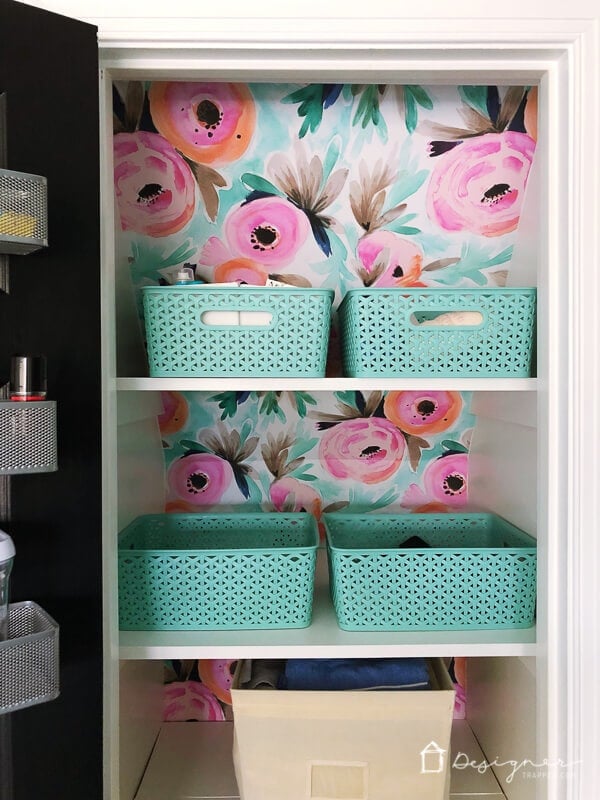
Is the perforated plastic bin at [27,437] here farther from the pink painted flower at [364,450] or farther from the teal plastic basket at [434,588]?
the pink painted flower at [364,450]

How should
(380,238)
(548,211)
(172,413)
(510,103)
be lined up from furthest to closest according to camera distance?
(172,413) → (380,238) → (510,103) → (548,211)

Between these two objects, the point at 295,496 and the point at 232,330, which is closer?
the point at 232,330

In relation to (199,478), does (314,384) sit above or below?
above

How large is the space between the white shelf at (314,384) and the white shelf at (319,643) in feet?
1.48

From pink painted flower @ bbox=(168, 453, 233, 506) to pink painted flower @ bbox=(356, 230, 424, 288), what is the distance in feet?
1.85

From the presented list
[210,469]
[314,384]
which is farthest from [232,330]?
[210,469]

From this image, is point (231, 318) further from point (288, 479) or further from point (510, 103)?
point (510, 103)

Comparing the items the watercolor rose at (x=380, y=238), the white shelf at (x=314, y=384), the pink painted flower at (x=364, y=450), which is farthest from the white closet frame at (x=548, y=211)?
the pink painted flower at (x=364, y=450)

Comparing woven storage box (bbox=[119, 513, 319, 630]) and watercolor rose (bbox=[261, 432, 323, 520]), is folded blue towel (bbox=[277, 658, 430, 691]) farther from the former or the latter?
watercolor rose (bbox=[261, 432, 323, 520])

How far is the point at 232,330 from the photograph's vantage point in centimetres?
113

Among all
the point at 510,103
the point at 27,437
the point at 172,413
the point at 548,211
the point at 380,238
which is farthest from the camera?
the point at 172,413

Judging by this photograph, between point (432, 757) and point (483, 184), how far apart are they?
1088 millimetres

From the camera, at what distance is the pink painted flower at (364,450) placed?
1532 mm
